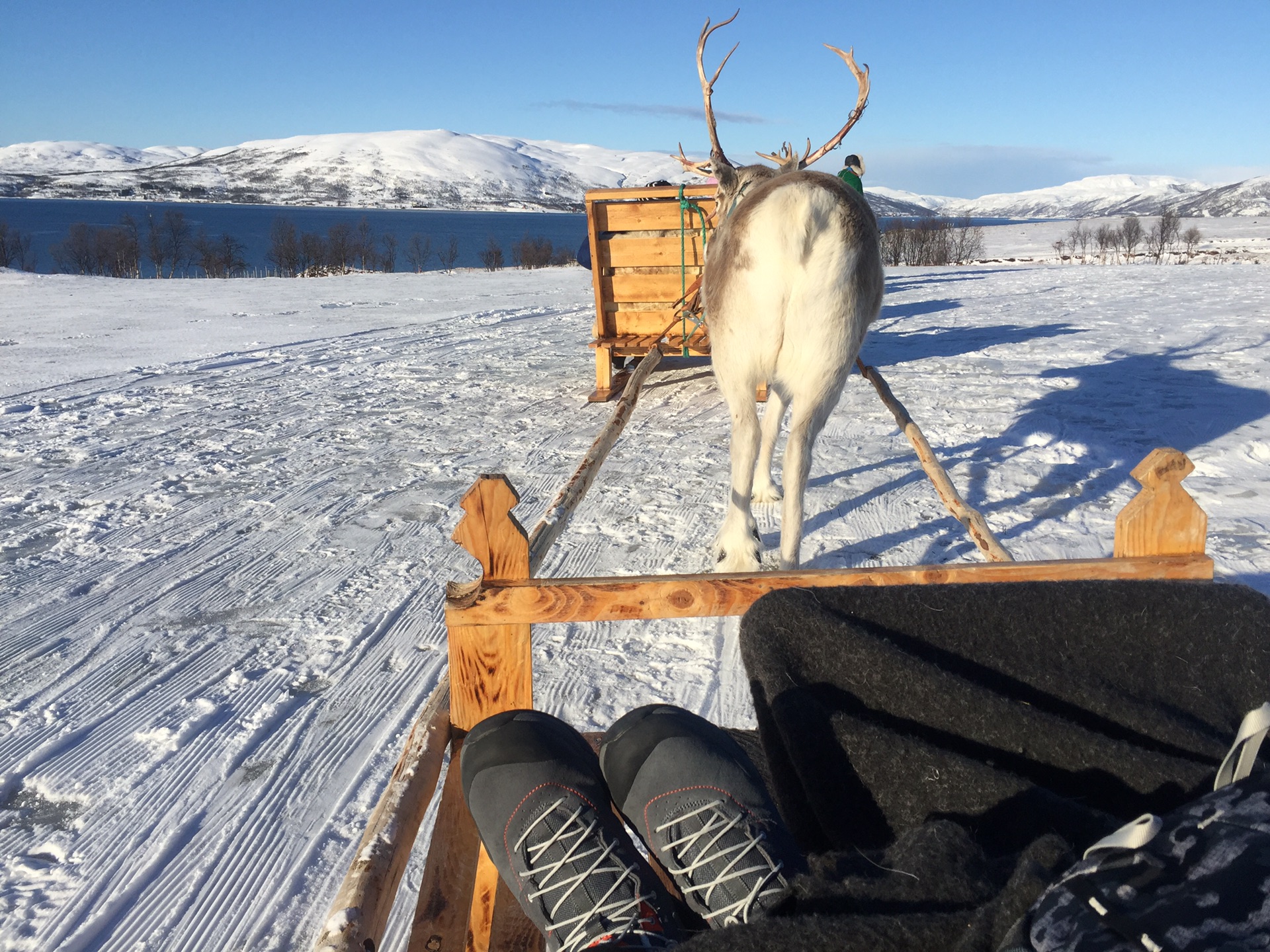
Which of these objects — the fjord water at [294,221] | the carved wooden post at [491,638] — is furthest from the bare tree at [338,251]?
the carved wooden post at [491,638]

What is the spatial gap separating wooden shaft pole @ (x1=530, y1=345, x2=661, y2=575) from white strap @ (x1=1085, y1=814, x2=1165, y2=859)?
127cm

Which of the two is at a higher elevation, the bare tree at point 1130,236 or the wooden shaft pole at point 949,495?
the bare tree at point 1130,236

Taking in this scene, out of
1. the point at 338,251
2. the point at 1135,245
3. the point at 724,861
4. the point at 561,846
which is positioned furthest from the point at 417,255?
the point at 724,861

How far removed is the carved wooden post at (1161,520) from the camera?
70.4 inches

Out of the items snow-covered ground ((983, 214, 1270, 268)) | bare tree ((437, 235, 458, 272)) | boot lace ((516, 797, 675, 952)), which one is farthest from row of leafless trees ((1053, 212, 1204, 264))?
boot lace ((516, 797, 675, 952))

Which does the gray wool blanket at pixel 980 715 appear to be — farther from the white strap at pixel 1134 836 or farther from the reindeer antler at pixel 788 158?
the reindeer antler at pixel 788 158

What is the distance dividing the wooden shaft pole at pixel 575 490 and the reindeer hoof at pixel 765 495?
3.47 ft

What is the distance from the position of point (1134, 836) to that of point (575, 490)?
Answer: 2252mm

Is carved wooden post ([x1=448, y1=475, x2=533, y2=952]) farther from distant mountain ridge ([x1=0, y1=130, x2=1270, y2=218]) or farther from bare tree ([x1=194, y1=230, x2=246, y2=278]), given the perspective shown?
distant mountain ridge ([x1=0, y1=130, x2=1270, y2=218])

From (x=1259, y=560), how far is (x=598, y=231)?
224 inches

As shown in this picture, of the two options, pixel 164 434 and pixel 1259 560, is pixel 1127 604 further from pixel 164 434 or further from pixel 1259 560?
pixel 164 434

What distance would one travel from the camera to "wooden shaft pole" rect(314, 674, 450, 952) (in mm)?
1188

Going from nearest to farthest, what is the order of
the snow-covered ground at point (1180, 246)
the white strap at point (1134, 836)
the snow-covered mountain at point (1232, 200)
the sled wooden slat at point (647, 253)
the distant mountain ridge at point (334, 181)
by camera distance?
1. the white strap at point (1134, 836)
2. the sled wooden slat at point (647, 253)
3. the snow-covered ground at point (1180, 246)
4. the snow-covered mountain at point (1232, 200)
5. the distant mountain ridge at point (334, 181)

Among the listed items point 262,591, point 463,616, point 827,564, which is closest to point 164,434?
point 262,591
